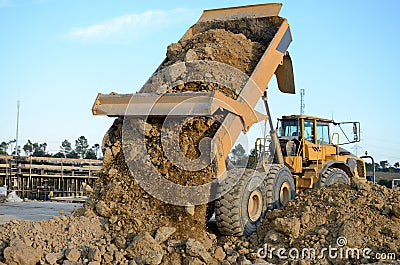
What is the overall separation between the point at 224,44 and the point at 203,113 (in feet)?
6.51

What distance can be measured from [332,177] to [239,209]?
13.0 feet

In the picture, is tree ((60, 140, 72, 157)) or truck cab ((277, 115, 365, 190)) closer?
truck cab ((277, 115, 365, 190))

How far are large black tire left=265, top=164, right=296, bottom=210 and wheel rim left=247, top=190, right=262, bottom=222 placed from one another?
0.93ft

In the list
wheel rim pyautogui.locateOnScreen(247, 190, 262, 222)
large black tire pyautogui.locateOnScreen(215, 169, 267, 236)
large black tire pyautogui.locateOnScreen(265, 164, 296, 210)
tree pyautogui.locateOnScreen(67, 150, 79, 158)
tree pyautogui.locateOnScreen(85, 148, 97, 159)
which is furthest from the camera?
tree pyautogui.locateOnScreen(67, 150, 79, 158)

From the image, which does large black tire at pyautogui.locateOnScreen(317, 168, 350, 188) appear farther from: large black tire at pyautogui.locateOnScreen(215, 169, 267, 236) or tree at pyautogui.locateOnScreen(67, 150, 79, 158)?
tree at pyautogui.locateOnScreen(67, 150, 79, 158)

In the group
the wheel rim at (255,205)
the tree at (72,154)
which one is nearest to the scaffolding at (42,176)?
the wheel rim at (255,205)

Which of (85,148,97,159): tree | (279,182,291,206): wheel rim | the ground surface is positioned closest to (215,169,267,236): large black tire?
(279,182,291,206): wheel rim

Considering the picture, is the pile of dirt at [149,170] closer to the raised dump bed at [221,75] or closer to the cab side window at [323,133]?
the raised dump bed at [221,75]

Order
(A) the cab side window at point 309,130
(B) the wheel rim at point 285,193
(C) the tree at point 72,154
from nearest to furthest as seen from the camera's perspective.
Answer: (B) the wheel rim at point 285,193
(A) the cab side window at point 309,130
(C) the tree at point 72,154

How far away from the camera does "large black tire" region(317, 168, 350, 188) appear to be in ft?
34.4

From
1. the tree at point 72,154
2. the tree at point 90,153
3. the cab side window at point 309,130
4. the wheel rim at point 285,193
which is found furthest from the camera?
the tree at point 72,154

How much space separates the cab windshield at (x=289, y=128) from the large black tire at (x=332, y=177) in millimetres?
1095

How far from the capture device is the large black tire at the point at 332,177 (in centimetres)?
1050

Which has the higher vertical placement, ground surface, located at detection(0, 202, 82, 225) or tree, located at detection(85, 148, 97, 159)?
tree, located at detection(85, 148, 97, 159)
